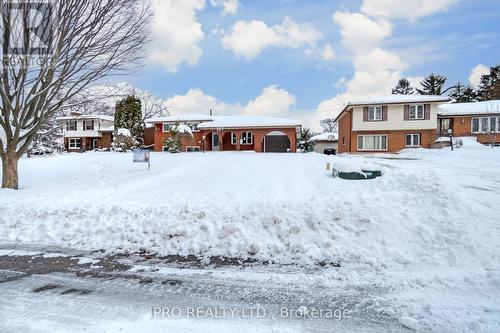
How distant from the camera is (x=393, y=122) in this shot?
1142 inches

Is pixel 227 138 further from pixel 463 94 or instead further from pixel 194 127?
pixel 463 94

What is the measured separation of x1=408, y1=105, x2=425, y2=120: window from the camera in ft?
93.8

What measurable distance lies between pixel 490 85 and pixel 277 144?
123 ft

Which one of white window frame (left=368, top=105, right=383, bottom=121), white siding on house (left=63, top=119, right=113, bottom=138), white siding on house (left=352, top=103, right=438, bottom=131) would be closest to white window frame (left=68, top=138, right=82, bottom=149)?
white siding on house (left=63, top=119, right=113, bottom=138)

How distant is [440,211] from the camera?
6926 mm

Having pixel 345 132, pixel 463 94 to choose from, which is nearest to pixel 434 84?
pixel 463 94

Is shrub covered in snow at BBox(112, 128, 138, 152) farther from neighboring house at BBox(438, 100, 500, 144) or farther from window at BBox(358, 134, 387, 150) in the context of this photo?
neighboring house at BBox(438, 100, 500, 144)

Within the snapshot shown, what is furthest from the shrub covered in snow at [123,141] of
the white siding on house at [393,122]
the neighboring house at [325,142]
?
the neighboring house at [325,142]

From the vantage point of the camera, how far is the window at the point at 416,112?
28594 mm

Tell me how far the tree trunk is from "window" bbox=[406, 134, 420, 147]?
93.9ft

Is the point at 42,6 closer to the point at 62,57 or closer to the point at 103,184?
the point at 62,57

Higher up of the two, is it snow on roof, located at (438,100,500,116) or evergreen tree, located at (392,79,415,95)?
evergreen tree, located at (392,79,415,95)

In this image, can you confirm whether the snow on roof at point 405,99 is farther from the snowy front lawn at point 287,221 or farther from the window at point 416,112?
the snowy front lawn at point 287,221

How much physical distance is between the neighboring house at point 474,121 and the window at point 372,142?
632 centimetres
